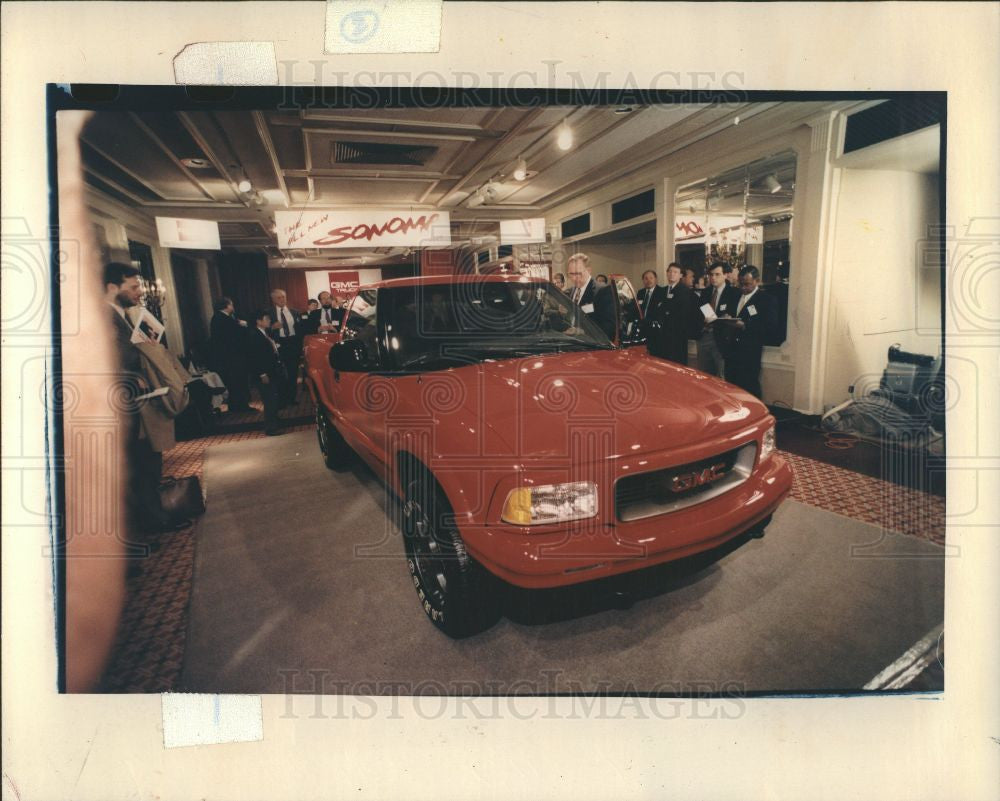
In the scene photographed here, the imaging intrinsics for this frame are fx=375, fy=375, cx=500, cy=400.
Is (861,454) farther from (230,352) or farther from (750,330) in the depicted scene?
(230,352)

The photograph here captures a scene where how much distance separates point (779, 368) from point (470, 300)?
197cm

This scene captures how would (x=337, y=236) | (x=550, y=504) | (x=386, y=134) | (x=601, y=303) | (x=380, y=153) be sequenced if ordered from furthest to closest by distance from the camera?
(x=601, y=303)
(x=337, y=236)
(x=380, y=153)
(x=386, y=134)
(x=550, y=504)

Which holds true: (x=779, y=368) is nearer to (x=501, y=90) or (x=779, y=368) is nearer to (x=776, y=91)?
(x=776, y=91)

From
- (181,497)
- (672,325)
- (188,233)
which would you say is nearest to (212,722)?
(181,497)

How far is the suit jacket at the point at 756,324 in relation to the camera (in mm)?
2844

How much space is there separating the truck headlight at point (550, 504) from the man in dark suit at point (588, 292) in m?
2.09

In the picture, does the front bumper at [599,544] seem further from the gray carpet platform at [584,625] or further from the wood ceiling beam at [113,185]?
the wood ceiling beam at [113,185]

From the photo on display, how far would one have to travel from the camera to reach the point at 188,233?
1542mm

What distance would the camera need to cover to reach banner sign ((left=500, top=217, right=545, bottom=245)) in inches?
93.9

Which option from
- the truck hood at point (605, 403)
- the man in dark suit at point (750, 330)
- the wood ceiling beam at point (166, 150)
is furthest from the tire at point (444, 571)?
the man in dark suit at point (750, 330)

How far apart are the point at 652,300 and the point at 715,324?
704 millimetres

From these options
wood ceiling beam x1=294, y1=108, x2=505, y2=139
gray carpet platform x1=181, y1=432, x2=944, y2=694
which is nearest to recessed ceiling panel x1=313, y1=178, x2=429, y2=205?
wood ceiling beam x1=294, y1=108, x2=505, y2=139

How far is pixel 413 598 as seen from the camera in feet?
5.84

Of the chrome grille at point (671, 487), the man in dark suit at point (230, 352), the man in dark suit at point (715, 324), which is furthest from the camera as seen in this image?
the man in dark suit at point (715, 324)
